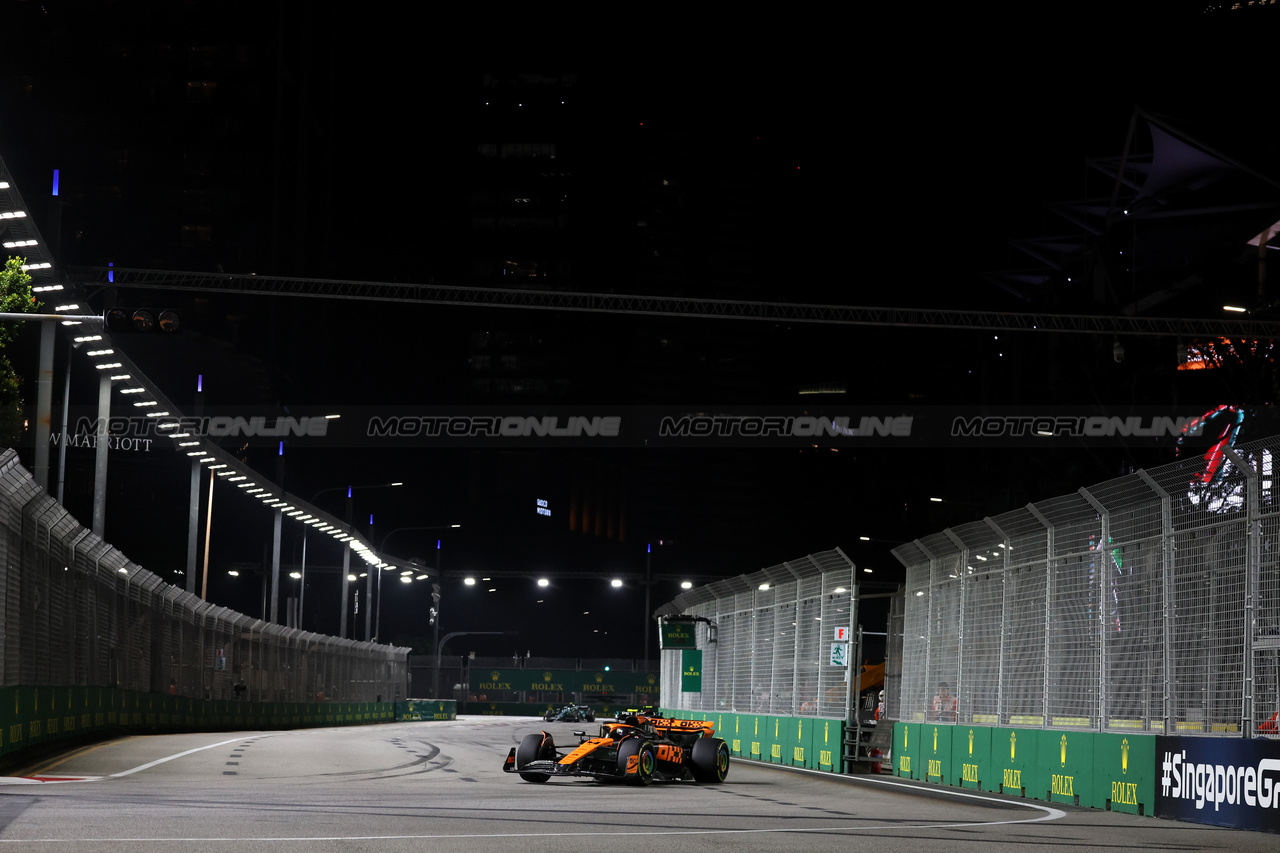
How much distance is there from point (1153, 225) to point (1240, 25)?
9151 millimetres

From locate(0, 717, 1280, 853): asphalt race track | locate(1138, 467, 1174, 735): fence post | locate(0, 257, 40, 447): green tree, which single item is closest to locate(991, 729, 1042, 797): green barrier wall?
locate(0, 717, 1280, 853): asphalt race track

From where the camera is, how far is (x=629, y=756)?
701 inches

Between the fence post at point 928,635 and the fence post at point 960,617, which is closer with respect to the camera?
the fence post at point 960,617

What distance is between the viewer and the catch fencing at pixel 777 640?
23503 millimetres

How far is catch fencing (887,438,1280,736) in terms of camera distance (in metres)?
12.8

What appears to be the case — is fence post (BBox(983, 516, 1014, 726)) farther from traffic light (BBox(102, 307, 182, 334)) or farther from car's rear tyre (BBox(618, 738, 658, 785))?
traffic light (BBox(102, 307, 182, 334))

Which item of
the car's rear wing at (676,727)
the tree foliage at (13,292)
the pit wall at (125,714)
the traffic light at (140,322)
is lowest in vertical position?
the pit wall at (125,714)

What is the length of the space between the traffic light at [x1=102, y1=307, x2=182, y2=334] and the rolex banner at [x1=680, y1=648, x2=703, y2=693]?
16745mm

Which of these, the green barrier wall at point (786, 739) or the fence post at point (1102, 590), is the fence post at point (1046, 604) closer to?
the fence post at point (1102, 590)

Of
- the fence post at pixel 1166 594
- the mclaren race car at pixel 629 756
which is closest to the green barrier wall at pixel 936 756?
the mclaren race car at pixel 629 756

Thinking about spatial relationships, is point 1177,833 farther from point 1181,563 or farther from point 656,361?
point 656,361

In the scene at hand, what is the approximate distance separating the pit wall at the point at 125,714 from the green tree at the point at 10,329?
4.66 metres

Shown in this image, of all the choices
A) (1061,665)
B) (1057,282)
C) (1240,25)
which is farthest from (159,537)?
(1061,665)

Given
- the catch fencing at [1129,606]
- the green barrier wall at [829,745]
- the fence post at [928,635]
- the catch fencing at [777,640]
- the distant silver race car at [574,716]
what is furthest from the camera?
the distant silver race car at [574,716]
